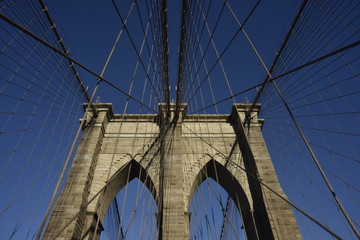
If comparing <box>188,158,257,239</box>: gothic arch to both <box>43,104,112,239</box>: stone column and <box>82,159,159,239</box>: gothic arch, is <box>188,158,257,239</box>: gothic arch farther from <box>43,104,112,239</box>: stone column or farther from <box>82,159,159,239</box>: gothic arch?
<box>43,104,112,239</box>: stone column

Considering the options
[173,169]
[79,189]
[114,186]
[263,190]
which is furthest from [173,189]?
[79,189]

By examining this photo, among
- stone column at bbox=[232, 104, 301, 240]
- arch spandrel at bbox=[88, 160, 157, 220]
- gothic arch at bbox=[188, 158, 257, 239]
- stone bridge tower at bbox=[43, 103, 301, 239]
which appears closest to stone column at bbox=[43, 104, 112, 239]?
stone bridge tower at bbox=[43, 103, 301, 239]

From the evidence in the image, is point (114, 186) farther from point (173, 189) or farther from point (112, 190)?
point (173, 189)

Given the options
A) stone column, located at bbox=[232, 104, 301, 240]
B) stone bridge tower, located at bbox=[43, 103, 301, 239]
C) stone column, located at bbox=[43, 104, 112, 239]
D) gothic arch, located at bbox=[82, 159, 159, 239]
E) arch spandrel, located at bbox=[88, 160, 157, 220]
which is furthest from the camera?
arch spandrel, located at bbox=[88, 160, 157, 220]

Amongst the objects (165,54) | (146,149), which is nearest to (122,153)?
(146,149)

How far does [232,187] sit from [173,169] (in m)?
2.73

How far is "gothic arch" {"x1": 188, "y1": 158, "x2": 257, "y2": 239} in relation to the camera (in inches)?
359

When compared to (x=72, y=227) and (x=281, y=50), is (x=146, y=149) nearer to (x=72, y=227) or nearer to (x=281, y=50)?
(x=72, y=227)

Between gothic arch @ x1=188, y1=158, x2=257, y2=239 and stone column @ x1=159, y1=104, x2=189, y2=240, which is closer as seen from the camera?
stone column @ x1=159, y1=104, x2=189, y2=240

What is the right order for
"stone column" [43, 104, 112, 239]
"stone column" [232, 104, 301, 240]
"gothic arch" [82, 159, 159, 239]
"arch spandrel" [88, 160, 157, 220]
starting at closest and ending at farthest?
"stone column" [43, 104, 112, 239], "stone column" [232, 104, 301, 240], "gothic arch" [82, 159, 159, 239], "arch spandrel" [88, 160, 157, 220]

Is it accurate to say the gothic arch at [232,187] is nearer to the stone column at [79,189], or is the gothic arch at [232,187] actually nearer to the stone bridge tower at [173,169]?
the stone bridge tower at [173,169]

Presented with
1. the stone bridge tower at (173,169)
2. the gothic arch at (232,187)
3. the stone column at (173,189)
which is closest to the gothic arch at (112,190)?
the stone bridge tower at (173,169)

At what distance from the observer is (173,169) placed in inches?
Result: 361

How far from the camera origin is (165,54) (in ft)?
28.0
